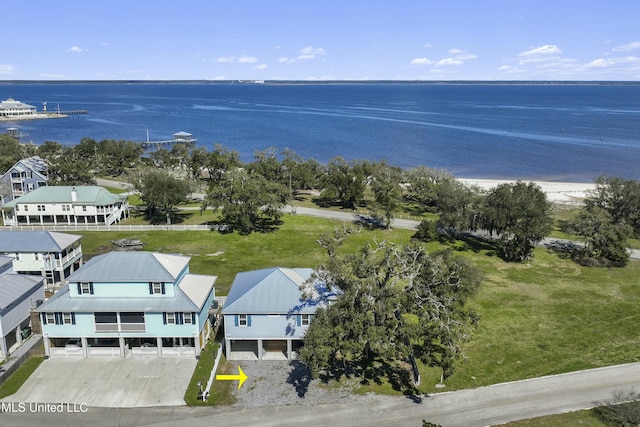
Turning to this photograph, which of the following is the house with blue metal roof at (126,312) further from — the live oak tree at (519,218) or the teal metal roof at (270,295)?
the live oak tree at (519,218)

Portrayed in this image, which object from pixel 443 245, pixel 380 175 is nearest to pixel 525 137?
pixel 380 175

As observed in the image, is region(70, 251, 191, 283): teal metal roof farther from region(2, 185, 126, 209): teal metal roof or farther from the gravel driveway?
region(2, 185, 126, 209): teal metal roof

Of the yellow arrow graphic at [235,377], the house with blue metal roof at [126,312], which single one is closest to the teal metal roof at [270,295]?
the house with blue metal roof at [126,312]

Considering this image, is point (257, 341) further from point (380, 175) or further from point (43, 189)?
point (43, 189)

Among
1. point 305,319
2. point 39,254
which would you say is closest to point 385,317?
point 305,319

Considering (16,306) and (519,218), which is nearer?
(16,306)

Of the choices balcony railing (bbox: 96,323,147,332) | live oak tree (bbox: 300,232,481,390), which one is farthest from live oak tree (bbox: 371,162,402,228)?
balcony railing (bbox: 96,323,147,332)

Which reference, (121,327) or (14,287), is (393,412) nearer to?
(121,327)
